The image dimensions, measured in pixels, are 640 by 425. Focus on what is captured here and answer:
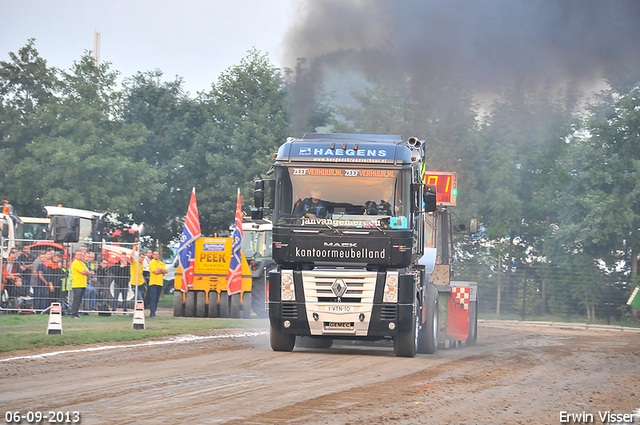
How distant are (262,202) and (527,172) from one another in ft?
87.2

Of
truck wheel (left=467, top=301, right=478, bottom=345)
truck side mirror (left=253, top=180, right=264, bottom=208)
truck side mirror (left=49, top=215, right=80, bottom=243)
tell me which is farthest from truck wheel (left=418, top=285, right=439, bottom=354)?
truck side mirror (left=49, top=215, right=80, bottom=243)

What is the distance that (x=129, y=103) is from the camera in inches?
1699

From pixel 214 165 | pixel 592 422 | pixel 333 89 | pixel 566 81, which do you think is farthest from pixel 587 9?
pixel 214 165

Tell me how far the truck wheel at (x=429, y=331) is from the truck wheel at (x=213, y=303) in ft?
33.9

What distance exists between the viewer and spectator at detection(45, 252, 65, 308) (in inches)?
941

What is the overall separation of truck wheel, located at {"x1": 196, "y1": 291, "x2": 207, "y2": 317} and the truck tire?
97mm

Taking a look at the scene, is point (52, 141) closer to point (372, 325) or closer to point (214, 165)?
point (214, 165)

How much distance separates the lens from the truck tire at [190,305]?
1019 inches

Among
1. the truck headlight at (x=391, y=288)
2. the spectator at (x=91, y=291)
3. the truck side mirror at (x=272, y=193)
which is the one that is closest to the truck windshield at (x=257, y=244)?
the spectator at (x=91, y=291)

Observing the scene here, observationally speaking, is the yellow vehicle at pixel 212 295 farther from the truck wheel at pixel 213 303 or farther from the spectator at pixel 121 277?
the spectator at pixel 121 277

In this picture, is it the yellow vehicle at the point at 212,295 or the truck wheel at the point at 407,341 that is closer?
the truck wheel at the point at 407,341

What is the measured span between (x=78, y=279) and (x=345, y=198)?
1027 cm

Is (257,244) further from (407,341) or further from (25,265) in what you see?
(407,341)

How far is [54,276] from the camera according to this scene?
23922 mm
